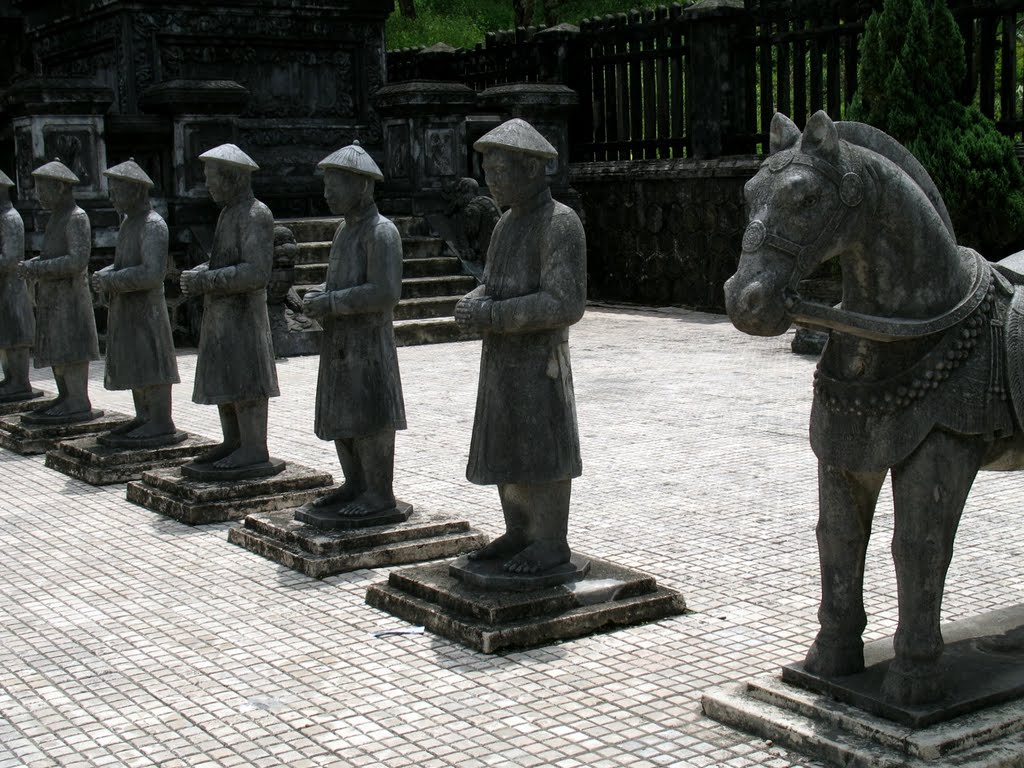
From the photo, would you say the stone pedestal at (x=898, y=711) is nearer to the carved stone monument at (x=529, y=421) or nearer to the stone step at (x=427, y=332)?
the carved stone monument at (x=529, y=421)

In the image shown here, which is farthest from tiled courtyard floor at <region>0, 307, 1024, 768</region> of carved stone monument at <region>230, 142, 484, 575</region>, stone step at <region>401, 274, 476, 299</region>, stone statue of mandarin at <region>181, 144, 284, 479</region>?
stone step at <region>401, 274, 476, 299</region>

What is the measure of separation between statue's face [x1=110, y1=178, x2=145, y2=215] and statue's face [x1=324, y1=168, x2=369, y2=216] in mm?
2455

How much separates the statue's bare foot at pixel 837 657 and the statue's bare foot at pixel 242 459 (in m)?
4.31

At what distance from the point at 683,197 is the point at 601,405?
6997mm

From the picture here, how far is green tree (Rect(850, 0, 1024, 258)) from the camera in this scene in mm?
12695

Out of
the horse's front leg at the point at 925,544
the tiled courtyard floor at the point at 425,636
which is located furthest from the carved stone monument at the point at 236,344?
the horse's front leg at the point at 925,544

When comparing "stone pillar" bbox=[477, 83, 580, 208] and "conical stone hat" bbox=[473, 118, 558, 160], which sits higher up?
"stone pillar" bbox=[477, 83, 580, 208]

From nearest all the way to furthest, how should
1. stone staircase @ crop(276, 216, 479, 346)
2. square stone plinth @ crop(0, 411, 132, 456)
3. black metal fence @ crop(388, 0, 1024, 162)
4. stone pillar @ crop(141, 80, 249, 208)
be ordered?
square stone plinth @ crop(0, 411, 132, 456) → black metal fence @ crop(388, 0, 1024, 162) → stone staircase @ crop(276, 216, 479, 346) → stone pillar @ crop(141, 80, 249, 208)

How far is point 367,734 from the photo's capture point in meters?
4.55

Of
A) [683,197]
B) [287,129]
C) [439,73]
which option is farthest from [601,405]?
[439,73]

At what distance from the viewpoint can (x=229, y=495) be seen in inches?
306

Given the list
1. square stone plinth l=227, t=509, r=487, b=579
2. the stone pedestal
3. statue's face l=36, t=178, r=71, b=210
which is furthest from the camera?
statue's face l=36, t=178, r=71, b=210

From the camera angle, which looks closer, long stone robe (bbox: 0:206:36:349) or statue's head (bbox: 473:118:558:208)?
statue's head (bbox: 473:118:558:208)

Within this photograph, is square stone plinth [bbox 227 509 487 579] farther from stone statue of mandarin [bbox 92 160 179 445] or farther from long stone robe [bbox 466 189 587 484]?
stone statue of mandarin [bbox 92 160 179 445]
